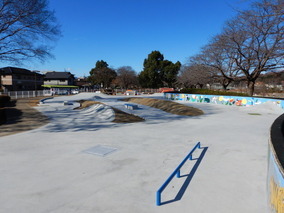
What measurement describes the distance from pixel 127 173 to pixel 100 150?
92.3 inches

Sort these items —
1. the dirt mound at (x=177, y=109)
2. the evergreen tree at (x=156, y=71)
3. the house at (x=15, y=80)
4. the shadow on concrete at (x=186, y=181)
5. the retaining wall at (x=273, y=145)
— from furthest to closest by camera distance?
the evergreen tree at (x=156, y=71) < the house at (x=15, y=80) < the dirt mound at (x=177, y=109) < the shadow on concrete at (x=186, y=181) < the retaining wall at (x=273, y=145)

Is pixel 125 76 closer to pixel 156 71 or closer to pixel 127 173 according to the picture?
pixel 156 71

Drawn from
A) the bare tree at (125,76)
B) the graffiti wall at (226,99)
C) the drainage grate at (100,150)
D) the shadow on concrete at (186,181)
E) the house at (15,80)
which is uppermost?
the bare tree at (125,76)

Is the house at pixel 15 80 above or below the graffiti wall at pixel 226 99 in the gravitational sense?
above

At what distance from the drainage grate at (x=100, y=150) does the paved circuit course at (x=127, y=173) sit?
0.81 feet

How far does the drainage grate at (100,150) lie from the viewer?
683 cm

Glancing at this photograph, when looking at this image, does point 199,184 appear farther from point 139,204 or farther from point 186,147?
point 186,147

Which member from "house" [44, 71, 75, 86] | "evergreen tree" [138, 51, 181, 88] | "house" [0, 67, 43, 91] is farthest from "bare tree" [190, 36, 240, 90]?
"house" [44, 71, 75, 86]

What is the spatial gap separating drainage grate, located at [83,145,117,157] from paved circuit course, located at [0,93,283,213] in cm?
25

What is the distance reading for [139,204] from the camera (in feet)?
12.5

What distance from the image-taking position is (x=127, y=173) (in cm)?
525

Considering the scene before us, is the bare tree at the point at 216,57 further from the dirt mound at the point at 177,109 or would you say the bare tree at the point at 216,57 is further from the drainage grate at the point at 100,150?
the drainage grate at the point at 100,150

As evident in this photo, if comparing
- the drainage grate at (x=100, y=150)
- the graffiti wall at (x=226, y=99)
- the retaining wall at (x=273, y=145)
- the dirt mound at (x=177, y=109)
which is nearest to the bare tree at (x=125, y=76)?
the retaining wall at (x=273, y=145)

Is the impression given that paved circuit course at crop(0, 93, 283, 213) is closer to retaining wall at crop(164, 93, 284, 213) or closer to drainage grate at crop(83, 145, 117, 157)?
drainage grate at crop(83, 145, 117, 157)
